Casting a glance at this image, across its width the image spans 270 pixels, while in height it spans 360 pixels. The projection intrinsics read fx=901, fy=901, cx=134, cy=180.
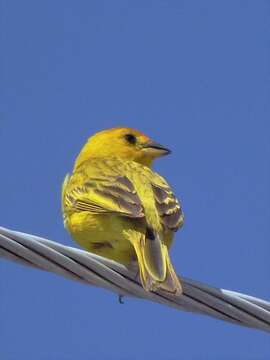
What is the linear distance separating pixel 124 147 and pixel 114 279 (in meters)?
4.60

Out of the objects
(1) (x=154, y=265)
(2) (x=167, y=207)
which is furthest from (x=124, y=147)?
(1) (x=154, y=265)

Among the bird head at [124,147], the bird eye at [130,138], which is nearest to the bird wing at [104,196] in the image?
the bird head at [124,147]

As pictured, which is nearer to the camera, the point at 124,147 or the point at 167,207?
the point at 167,207

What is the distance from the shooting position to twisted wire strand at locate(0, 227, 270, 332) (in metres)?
4.50

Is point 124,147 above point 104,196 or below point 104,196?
above

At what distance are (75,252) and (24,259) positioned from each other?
0.28 m

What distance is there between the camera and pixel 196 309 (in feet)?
16.1

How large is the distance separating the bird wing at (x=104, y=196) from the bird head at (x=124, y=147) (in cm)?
150

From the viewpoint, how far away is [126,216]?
21.0 feet

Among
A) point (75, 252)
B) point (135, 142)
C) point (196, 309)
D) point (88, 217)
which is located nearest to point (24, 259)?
point (75, 252)

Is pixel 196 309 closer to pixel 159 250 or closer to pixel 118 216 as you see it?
pixel 159 250

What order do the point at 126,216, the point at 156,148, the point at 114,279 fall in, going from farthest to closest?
the point at 156,148
the point at 126,216
the point at 114,279

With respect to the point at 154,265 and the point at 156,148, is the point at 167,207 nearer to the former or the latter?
the point at 154,265

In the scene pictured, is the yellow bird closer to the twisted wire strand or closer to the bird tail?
the bird tail
